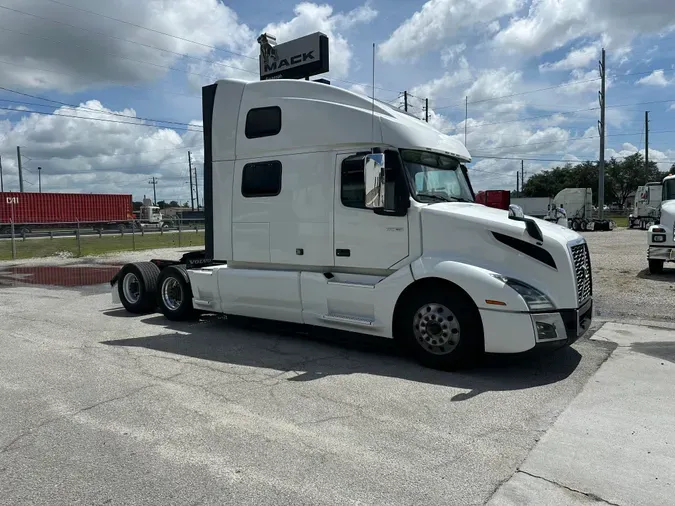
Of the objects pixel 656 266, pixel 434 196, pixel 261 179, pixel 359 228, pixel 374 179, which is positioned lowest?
pixel 656 266

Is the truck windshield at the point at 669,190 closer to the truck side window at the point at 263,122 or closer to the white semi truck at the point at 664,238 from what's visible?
the white semi truck at the point at 664,238

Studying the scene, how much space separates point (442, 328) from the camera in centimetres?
540

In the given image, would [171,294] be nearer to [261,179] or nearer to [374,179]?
[261,179]

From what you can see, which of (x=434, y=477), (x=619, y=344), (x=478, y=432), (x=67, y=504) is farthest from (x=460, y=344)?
(x=67, y=504)

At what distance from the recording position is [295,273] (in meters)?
6.63

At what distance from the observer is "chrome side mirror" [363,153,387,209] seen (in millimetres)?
5348

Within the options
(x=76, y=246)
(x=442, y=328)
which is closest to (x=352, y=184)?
(x=442, y=328)

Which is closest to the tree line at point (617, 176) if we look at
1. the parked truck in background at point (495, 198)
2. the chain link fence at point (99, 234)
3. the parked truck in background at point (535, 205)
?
the parked truck in background at point (535, 205)

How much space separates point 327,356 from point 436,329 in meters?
1.46

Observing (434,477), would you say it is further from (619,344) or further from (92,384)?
(619,344)

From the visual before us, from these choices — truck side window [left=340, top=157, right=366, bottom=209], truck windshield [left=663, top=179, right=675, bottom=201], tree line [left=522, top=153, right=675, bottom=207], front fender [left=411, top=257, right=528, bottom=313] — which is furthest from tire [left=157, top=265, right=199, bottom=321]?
tree line [left=522, top=153, right=675, bottom=207]

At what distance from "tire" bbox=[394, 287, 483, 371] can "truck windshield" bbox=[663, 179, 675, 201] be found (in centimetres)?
1195

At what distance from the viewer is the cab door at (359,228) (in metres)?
5.84

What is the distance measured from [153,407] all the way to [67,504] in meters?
1.52
